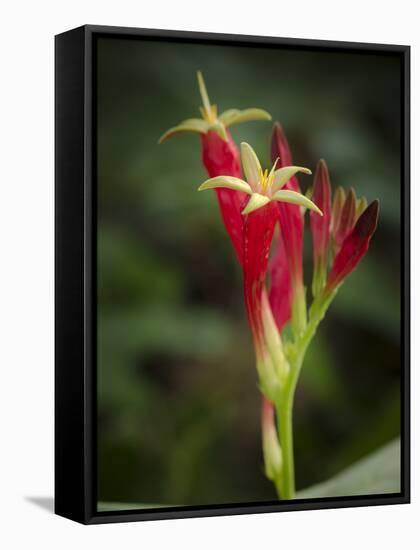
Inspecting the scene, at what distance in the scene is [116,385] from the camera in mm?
3279

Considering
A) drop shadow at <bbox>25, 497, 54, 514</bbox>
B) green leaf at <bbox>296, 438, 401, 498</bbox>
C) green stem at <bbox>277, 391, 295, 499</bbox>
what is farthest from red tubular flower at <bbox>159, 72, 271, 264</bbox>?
drop shadow at <bbox>25, 497, 54, 514</bbox>

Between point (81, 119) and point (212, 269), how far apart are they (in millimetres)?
498

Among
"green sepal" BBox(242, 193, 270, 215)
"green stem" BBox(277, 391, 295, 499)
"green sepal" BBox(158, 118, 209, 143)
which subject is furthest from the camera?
"green stem" BBox(277, 391, 295, 499)

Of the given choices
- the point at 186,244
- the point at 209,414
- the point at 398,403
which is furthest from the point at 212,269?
the point at 398,403

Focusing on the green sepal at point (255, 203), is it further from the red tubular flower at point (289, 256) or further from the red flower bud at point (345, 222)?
the red flower bud at point (345, 222)

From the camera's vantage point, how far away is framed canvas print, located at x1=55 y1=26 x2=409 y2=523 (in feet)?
10.6

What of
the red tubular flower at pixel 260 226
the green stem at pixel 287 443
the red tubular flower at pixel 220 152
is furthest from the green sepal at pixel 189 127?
the green stem at pixel 287 443

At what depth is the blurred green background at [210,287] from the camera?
329 cm

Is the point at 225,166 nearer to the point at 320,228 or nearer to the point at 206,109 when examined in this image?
the point at 206,109

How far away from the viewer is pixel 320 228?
3428 mm

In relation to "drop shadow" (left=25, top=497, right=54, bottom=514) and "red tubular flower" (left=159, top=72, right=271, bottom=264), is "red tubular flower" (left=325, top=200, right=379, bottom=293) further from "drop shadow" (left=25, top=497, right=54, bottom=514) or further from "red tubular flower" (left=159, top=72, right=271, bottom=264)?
"drop shadow" (left=25, top=497, right=54, bottom=514)

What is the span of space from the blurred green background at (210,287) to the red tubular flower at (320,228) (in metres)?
0.03

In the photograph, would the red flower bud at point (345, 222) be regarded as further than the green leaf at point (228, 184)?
Yes

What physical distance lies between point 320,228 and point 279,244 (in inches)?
4.1
